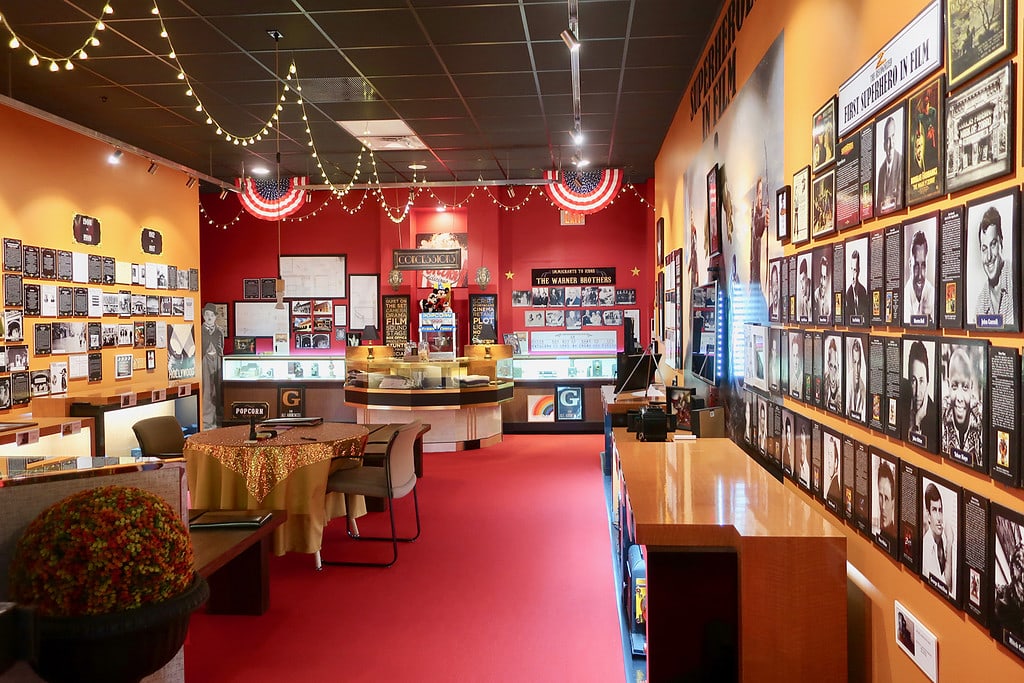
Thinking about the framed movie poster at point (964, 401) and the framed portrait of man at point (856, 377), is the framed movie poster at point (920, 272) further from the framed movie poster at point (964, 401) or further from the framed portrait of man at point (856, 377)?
the framed portrait of man at point (856, 377)

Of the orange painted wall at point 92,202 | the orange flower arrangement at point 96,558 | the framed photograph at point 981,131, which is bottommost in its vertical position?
the orange flower arrangement at point 96,558

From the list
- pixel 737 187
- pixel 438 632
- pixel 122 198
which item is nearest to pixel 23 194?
pixel 122 198

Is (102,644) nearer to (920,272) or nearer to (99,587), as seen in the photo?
(99,587)

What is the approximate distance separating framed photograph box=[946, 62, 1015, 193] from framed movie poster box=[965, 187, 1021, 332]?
0.07 meters

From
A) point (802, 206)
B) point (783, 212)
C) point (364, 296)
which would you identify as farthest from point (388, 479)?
point (364, 296)

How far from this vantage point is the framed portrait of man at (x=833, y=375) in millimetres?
2754

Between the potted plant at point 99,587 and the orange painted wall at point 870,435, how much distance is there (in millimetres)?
1926

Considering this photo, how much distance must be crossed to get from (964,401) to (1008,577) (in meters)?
0.43

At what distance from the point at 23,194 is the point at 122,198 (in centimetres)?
160

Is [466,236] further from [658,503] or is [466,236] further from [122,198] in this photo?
[658,503]

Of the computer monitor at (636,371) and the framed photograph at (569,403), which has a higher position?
the computer monitor at (636,371)

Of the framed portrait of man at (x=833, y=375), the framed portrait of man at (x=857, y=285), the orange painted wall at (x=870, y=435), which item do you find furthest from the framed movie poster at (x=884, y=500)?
the framed portrait of man at (x=857, y=285)

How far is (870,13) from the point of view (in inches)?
98.2

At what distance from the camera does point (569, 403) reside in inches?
427
